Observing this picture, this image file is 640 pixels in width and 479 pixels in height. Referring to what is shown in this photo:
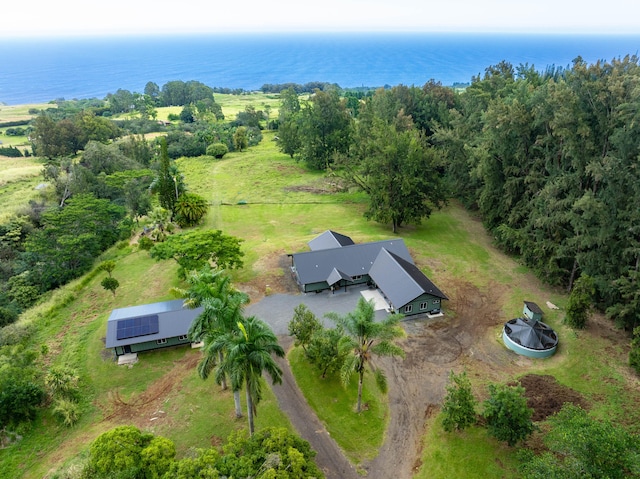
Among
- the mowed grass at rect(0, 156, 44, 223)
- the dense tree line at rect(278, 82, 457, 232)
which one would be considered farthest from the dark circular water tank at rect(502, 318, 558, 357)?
the mowed grass at rect(0, 156, 44, 223)

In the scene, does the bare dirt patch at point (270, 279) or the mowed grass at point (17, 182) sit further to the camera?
the mowed grass at point (17, 182)

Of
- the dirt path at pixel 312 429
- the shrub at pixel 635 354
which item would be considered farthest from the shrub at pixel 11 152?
the shrub at pixel 635 354

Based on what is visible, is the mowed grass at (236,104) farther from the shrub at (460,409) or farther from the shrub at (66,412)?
the shrub at (460,409)

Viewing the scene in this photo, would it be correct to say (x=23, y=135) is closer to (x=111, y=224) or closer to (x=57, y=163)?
(x=57, y=163)

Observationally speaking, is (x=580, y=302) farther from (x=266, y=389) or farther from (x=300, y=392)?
(x=266, y=389)

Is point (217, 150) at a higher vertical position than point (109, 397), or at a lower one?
higher

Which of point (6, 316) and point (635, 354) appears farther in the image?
point (6, 316)

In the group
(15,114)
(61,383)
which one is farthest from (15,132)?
(61,383)
